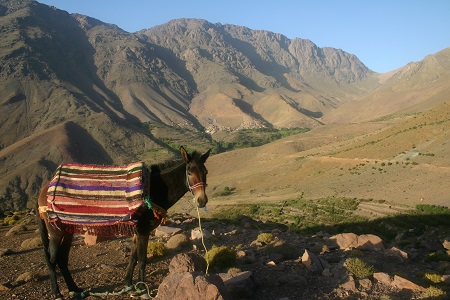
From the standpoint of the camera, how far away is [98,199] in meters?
6.39

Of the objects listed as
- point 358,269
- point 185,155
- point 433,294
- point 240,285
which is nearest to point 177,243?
point 240,285

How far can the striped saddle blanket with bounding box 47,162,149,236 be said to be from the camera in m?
6.34

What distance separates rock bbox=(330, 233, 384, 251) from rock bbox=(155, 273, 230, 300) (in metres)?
6.36

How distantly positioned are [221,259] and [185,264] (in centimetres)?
133

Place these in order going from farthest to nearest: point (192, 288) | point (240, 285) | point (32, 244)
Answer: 1. point (32, 244)
2. point (240, 285)
3. point (192, 288)

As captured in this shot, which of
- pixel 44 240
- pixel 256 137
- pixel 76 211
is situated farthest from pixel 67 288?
pixel 256 137

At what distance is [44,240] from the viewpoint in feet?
22.8

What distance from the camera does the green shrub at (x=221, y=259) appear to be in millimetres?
8180

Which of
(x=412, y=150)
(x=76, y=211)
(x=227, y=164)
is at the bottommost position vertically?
(x=227, y=164)

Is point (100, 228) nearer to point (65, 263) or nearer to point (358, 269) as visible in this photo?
point (65, 263)

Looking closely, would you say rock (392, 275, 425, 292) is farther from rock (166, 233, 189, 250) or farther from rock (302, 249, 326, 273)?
rock (166, 233, 189, 250)

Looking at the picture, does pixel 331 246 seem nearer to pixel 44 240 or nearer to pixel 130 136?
pixel 44 240

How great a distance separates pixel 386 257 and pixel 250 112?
557 ft

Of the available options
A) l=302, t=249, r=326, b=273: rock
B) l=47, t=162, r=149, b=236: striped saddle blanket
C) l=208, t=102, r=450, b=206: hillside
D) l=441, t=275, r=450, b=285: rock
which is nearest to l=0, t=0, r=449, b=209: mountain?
l=208, t=102, r=450, b=206: hillside
